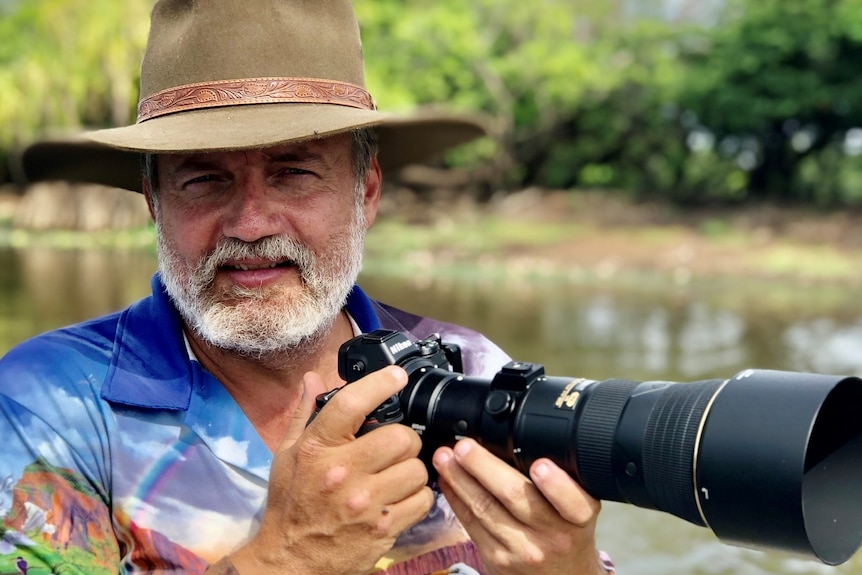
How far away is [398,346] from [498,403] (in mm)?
228

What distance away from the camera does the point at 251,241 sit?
1.84 metres

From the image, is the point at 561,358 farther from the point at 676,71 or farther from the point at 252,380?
the point at 676,71

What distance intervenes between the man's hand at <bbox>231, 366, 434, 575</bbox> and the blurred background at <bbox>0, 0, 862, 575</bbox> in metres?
6.53

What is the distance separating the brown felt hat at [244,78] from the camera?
1.77 m

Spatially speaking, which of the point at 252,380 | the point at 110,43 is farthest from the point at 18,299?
the point at 252,380

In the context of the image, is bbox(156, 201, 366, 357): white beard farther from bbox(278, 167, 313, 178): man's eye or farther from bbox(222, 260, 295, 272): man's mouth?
bbox(278, 167, 313, 178): man's eye

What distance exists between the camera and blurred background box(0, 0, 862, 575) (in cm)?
1088

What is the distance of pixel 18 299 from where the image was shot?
10.9 meters

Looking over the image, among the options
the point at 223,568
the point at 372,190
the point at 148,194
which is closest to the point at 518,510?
the point at 223,568

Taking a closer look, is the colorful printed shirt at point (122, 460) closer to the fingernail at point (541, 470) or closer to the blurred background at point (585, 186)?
the fingernail at point (541, 470)

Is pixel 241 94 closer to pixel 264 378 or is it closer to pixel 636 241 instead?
pixel 264 378

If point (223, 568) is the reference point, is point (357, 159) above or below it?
above

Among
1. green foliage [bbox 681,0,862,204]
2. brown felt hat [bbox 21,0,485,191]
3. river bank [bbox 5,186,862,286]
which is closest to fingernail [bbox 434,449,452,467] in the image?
brown felt hat [bbox 21,0,485,191]

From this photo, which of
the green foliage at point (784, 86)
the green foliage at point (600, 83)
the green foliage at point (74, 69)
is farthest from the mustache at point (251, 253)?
the green foliage at point (784, 86)
